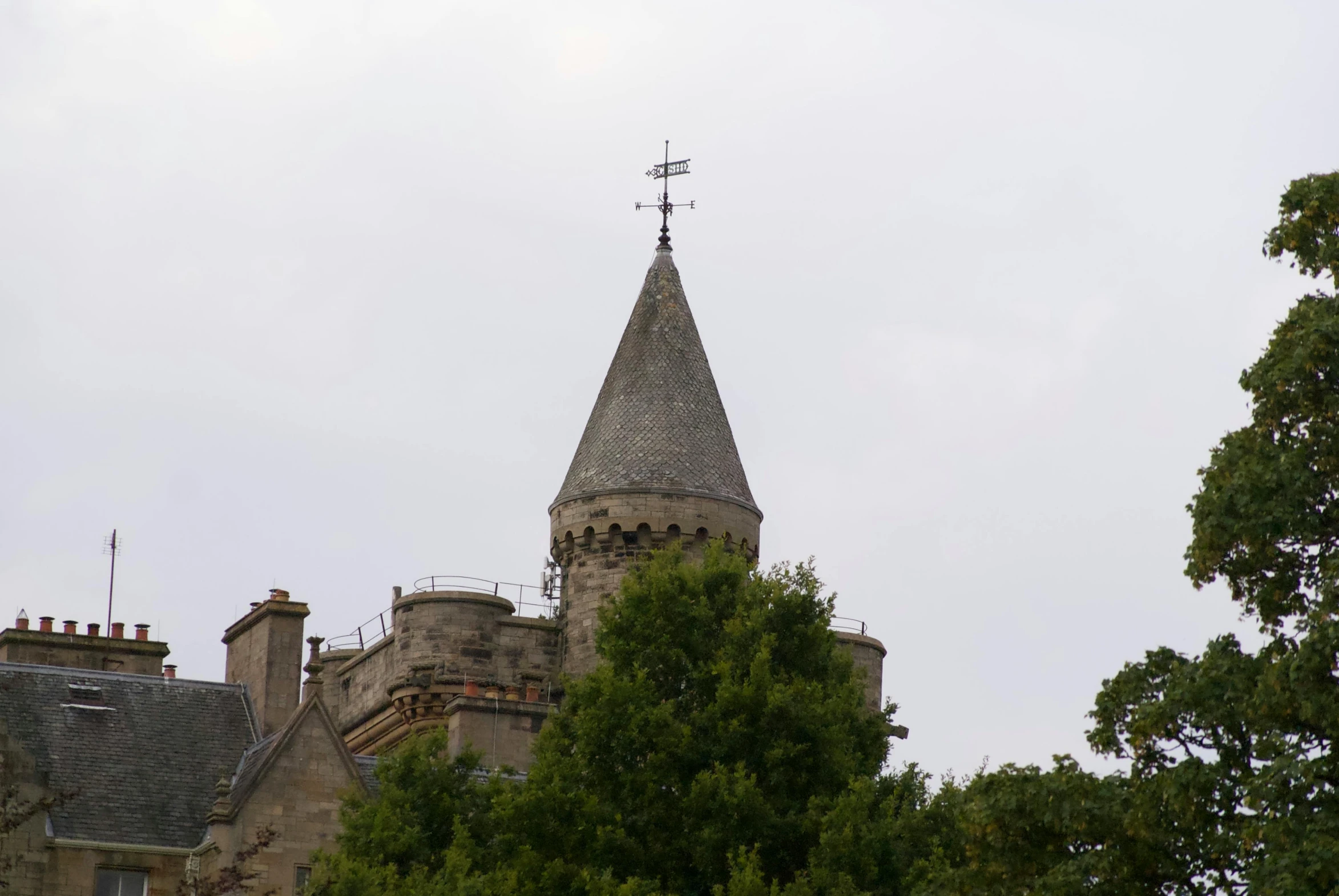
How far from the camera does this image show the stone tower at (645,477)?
2381 inches

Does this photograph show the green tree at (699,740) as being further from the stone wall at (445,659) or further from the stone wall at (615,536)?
the stone wall at (615,536)

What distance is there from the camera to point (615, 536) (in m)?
60.7

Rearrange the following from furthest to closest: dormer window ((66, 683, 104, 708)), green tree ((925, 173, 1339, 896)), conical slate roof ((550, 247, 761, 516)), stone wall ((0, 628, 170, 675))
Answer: conical slate roof ((550, 247, 761, 516)) → stone wall ((0, 628, 170, 675)) → dormer window ((66, 683, 104, 708)) → green tree ((925, 173, 1339, 896))

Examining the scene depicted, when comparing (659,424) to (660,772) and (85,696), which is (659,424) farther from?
(660,772)

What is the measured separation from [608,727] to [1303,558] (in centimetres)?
1258

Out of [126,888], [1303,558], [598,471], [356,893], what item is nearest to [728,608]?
[356,893]

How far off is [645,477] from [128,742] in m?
20.0

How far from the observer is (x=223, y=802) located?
40250 mm

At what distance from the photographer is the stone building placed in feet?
133

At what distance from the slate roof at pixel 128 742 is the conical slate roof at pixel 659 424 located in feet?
57.3

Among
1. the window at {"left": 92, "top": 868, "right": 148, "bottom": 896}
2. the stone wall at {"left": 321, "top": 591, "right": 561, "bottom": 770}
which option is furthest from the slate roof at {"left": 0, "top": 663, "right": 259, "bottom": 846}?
the stone wall at {"left": 321, "top": 591, "right": 561, "bottom": 770}

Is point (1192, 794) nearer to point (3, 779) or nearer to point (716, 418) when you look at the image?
Result: point (3, 779)

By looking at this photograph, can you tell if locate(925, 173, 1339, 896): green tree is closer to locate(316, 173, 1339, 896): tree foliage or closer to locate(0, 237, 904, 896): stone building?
locate(316, 173, 1339, 896): tree foliage

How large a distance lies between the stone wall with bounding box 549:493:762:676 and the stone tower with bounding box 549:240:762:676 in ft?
0.08
